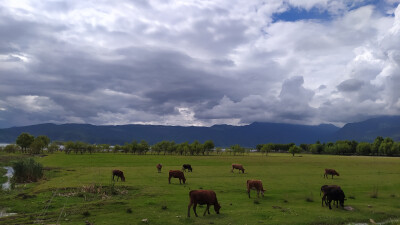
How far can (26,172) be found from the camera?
35500mm

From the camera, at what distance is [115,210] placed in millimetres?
19344

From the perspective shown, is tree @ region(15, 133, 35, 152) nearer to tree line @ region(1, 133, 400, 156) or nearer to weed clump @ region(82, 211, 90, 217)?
tree line @ region(1, 133, 400, 156)

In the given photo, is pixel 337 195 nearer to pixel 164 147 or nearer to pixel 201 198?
pixel 201 198

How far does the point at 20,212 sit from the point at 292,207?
804 inches

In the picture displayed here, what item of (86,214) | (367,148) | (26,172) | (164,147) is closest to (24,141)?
(164,147)

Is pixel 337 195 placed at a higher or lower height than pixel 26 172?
higher

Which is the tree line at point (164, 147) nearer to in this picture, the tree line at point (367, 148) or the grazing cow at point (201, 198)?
the tree line at point (367, 148)

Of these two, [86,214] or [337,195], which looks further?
[337,195]

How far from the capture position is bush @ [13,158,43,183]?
35.1 m

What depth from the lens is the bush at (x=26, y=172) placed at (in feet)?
115

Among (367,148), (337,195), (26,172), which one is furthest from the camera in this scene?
(367,148)

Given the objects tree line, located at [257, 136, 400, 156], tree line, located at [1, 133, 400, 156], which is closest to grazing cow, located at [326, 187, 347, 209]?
tree line, located at [1, 133, 400, 156]

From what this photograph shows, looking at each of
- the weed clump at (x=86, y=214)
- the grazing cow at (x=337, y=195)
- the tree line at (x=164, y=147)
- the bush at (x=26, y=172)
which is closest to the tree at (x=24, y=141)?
the tree line at (x=164, y=147)

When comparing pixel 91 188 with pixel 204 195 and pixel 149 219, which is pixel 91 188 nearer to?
pixel 149 219
